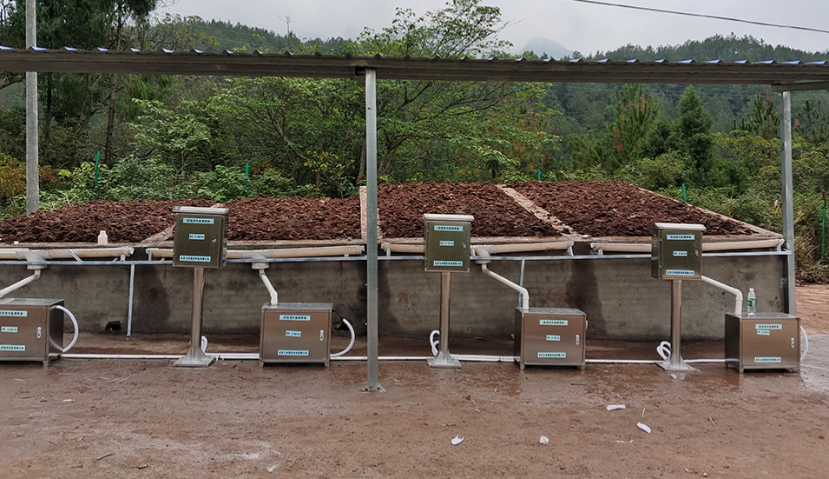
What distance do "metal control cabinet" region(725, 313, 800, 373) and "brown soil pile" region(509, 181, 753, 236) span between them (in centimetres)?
145

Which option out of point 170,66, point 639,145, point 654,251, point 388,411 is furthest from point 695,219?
point 639,145

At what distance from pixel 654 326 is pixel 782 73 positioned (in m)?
2.80

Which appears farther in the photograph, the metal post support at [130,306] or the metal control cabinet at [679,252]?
the metal post support at [130,306]

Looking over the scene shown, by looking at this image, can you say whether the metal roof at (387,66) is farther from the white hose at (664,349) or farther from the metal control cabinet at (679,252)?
the white hose at (664,349)

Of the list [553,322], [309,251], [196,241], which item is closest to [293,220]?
[309,251]

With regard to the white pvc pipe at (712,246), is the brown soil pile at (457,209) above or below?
above

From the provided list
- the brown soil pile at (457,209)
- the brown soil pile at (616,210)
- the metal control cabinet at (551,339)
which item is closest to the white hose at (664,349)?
the metal control cabinet at (551,339)

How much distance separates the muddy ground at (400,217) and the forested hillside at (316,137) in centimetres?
299

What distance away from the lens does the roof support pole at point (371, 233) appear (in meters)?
4.33

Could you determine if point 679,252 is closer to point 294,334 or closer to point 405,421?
point 405,421

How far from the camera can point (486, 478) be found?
2.98 m

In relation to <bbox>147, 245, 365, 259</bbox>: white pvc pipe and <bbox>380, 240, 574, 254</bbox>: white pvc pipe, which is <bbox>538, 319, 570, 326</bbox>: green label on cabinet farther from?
<bbox>147, 245, 365, 259</bbox>: white pvc pipe

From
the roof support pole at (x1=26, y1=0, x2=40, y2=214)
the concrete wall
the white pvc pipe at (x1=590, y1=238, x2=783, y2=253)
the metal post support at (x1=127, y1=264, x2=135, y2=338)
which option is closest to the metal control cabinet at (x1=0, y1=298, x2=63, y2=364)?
the metal post support at (x1=127, y1=264, x2=135, y2=338)

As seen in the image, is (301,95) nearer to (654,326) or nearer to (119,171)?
(119,171)
